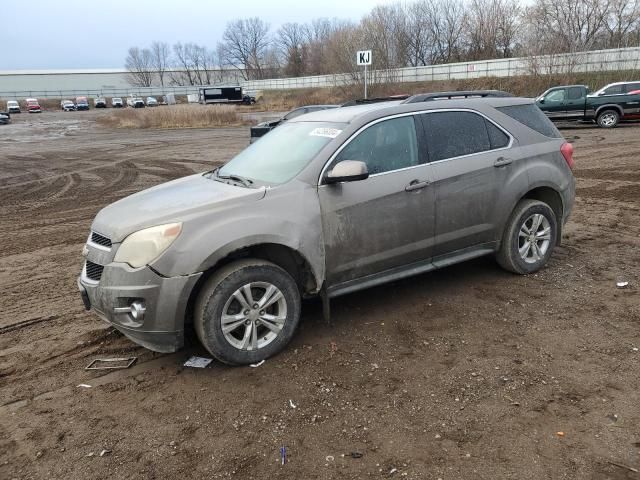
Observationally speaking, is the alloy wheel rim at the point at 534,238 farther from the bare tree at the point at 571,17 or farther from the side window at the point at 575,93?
the bare tree at the point at 571,17

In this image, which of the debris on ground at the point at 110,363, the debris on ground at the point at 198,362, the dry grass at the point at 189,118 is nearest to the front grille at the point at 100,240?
the debris on ground at the point at 110,363

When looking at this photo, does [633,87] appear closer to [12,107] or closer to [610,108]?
[610,108]

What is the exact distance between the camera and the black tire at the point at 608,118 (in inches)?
795

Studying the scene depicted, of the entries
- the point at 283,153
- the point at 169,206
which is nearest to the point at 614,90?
the point at 283,153

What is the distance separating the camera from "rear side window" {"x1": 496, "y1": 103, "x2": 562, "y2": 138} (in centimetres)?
518

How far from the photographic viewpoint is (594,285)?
197 inches

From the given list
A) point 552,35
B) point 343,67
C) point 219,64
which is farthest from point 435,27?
point 219,64

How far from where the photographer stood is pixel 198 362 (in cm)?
393

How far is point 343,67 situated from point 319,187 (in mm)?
58684

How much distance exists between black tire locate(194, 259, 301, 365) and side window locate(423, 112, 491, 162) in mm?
1840

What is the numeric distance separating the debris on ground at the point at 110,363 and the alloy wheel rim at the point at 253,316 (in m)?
0.91

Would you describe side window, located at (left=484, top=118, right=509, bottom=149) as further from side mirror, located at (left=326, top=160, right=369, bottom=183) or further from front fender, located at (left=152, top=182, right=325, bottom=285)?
front fender, located at (left=152, top=182, right=325, bottom=285)

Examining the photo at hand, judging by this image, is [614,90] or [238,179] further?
[614,90]

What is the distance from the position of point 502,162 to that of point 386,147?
4.23 ft
